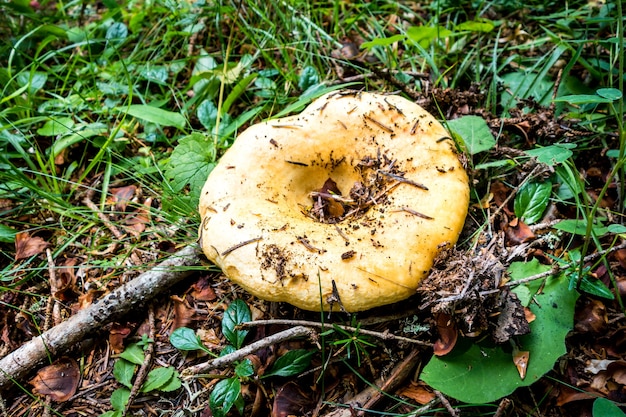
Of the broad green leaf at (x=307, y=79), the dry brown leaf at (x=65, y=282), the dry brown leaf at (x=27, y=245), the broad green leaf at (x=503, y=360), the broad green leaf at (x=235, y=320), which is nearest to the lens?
the broad green leaf at (x=503, y=360)

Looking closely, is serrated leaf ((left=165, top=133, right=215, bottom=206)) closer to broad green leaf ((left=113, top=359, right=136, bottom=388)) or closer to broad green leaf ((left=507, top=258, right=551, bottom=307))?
broad green leaf ((left=113, top=359, right=136, bottom=388))

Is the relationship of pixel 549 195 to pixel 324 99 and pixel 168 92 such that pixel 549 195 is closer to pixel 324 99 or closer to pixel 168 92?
pixel 324 99

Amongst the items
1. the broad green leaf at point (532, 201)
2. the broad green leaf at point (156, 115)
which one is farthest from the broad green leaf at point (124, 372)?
the broad green leaf at point (532, 201)

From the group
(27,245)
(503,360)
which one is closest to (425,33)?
(503,360)

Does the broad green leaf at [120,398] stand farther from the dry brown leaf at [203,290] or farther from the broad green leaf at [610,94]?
the broad green leaf at [610,94]

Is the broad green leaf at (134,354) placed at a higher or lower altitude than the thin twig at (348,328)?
lower
